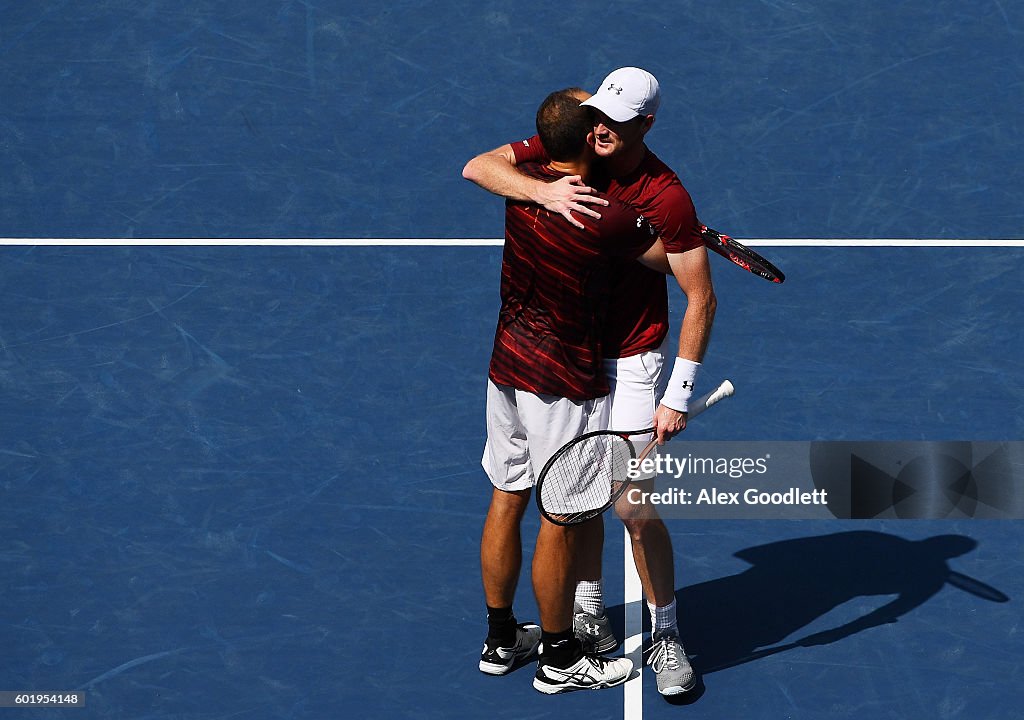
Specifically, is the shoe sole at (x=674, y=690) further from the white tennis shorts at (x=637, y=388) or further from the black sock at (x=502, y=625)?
the white tennis shorts at (x=637, y=388)

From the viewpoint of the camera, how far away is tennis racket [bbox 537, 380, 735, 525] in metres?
5.83

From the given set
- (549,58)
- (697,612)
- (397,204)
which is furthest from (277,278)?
(697,612)

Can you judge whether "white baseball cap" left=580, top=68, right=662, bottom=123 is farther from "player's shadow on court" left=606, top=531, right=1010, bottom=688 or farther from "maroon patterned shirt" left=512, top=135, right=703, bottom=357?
"player's shadow on court" left=606, top=531, right=1010, bottom=688

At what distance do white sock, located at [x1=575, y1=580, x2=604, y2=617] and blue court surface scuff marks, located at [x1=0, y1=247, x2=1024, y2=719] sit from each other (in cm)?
30

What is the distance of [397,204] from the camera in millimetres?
8562

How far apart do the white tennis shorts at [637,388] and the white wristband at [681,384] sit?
19 centimetres

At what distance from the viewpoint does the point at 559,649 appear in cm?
607

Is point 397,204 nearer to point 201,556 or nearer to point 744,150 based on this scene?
point 744,150

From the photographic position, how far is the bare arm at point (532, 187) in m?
5.51

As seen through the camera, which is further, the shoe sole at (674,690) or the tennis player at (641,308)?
the shoe sole at (674,690)

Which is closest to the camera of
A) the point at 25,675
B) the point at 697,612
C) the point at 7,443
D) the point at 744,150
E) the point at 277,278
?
the point at 25,675

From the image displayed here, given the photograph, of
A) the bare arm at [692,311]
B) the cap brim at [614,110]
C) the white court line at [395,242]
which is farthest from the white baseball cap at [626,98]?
the white court line at [395,242]

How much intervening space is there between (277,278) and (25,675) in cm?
268

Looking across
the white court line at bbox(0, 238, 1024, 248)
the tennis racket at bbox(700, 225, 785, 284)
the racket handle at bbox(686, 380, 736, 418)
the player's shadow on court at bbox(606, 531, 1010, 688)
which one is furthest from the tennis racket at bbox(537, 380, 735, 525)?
the white court line at bbox(0, 238, 1024, 248)
